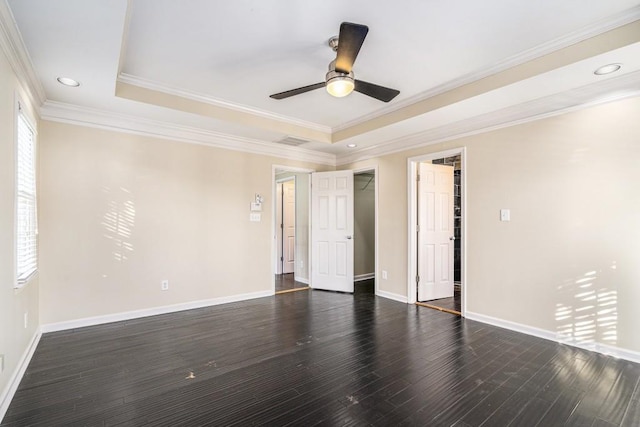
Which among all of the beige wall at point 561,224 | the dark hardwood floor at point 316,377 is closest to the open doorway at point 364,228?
the beige wall at point 561,224

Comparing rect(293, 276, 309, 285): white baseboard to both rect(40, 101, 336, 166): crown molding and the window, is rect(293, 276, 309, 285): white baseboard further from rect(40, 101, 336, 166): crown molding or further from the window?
the window

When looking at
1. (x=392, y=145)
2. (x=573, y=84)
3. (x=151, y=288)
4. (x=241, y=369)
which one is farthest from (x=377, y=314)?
(x=573, y=84)

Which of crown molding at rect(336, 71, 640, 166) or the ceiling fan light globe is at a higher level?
crown molding at rect(336, 71, 640, 166)

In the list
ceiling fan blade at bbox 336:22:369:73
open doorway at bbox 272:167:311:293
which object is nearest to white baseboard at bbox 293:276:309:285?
open doorway at bbox 272:167:311:293

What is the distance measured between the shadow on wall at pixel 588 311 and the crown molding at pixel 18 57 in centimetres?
480

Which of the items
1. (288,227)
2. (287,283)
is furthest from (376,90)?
(288,227)

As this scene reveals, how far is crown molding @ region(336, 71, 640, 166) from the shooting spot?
264cm

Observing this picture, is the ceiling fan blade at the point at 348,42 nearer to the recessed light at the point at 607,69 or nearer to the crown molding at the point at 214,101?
the crown molding at the point at 214,101

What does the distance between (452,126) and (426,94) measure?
728 mm

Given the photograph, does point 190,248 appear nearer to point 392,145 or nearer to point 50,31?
point 50,31

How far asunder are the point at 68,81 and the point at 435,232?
4.66 m

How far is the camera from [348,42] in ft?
6.63

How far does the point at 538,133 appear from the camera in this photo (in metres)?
3.18

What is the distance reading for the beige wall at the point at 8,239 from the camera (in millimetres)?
1974
